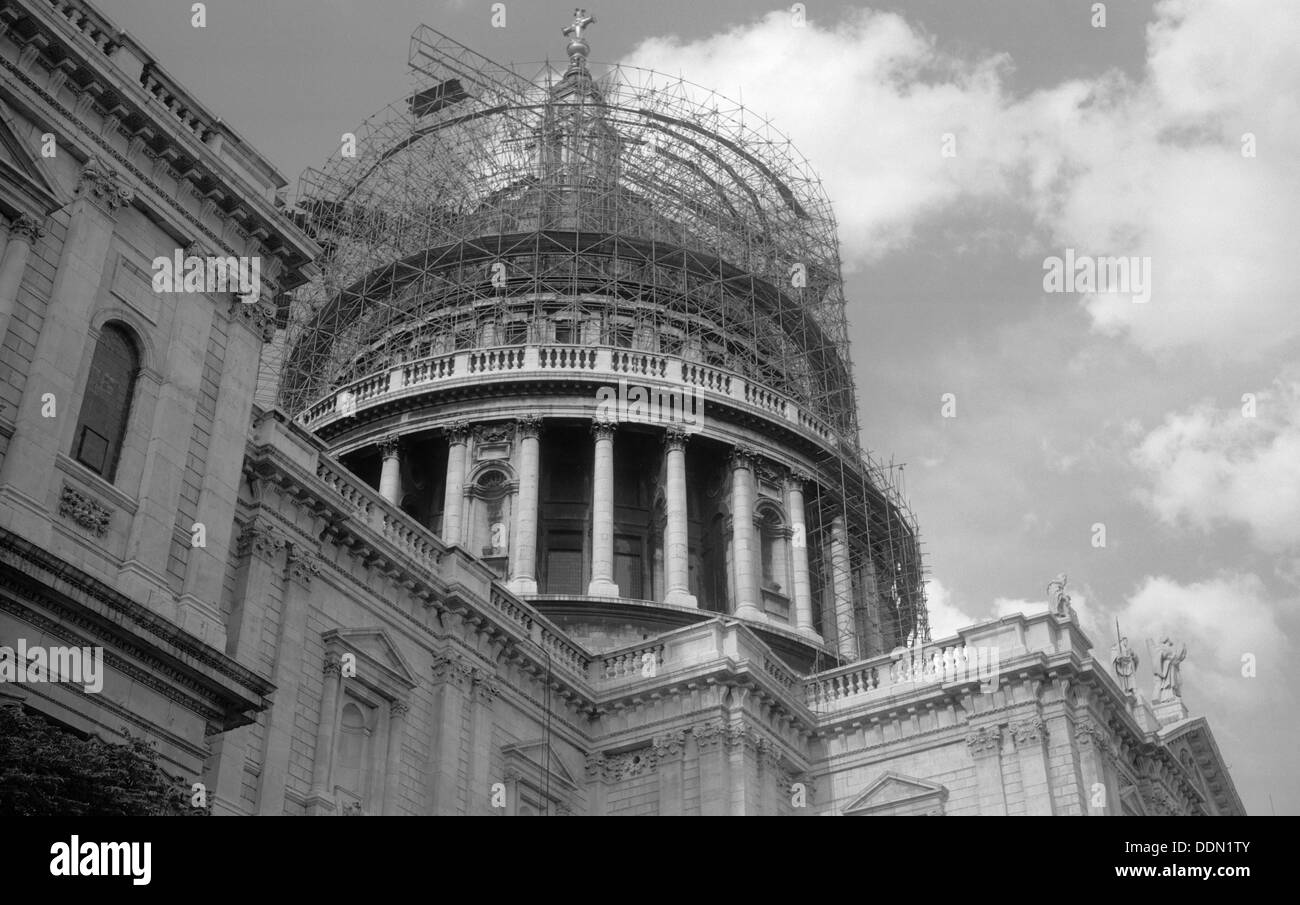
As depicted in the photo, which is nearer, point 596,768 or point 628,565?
point 596,768

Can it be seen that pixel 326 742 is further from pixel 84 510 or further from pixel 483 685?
pixel 84 510

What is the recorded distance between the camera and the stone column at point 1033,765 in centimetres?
3281

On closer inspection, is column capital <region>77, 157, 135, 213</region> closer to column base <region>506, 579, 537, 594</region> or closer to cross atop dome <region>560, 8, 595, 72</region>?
column base <region>506, 579, 537, 594</region>

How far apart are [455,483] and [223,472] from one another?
83.5 feet

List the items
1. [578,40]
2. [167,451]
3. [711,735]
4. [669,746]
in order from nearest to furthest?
[167,451] < [711,735] < [669,746] < [578,40]

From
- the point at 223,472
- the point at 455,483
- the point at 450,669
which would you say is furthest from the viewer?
the point at 455,483

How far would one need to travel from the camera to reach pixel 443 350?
53594 mm

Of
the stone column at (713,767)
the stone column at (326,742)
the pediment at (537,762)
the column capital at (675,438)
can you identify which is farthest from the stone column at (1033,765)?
the column capital at (675,438)

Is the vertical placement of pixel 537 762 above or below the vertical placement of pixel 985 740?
below

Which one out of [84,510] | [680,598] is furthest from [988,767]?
[84,510]

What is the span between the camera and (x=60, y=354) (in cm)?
2083

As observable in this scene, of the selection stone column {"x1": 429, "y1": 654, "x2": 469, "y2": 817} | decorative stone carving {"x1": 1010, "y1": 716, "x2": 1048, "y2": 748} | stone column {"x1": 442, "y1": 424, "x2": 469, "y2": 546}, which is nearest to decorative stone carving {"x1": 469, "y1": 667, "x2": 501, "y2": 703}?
stone column {"x1": 429, "y1": 654, "x2": 469, "y2": 817}

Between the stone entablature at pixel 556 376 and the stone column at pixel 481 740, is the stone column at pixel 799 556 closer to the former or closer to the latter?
the stone entablature at pixel 556 376

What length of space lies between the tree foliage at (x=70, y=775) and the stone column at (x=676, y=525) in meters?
28.8
